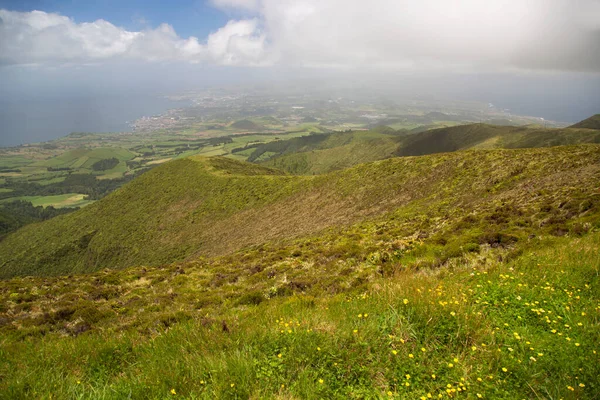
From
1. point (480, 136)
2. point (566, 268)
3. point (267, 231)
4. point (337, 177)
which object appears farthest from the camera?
point (480, 136)

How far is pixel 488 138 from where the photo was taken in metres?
150

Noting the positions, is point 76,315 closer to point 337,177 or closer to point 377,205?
point 377,205

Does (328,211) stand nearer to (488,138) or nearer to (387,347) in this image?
(387,347)

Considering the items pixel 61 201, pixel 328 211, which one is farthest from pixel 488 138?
pixel 61 201

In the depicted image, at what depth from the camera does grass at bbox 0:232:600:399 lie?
3865mm

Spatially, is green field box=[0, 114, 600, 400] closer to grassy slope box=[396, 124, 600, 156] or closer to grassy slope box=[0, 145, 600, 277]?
grassy slope box=[0, 145, 600, 277]

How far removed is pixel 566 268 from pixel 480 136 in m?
186

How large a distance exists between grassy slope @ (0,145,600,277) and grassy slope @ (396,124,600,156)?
9659 cm

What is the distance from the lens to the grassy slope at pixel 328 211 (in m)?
16.1

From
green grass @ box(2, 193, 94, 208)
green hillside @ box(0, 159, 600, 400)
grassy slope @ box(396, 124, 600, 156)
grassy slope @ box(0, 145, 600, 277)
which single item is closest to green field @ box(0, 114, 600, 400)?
green hillside @ box(0, 159, 600, 400)

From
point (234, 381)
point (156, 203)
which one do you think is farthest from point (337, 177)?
point (156, 203)

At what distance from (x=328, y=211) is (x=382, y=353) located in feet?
136

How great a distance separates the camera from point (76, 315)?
41.6 ft

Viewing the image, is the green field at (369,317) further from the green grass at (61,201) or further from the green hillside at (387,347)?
the green grass at (61,201)
